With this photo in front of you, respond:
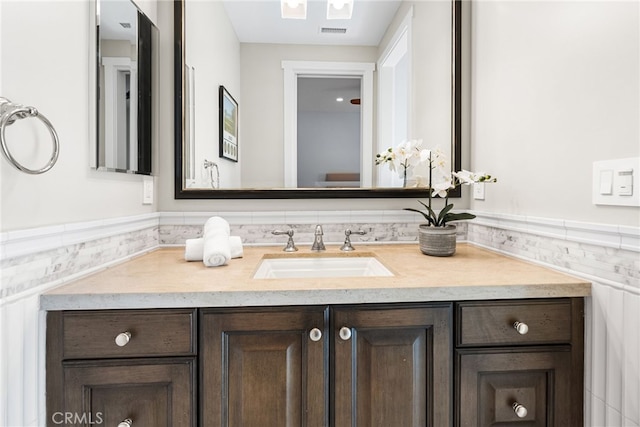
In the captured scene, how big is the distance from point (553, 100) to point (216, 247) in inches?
48.5

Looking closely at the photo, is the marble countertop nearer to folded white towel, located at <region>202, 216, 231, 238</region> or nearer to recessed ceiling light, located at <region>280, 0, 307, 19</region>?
folded white towel, located at <region>202, 216, 231, 238</region>

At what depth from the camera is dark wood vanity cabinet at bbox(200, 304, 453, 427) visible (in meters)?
0.90

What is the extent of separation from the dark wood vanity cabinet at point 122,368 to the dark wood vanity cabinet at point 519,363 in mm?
743

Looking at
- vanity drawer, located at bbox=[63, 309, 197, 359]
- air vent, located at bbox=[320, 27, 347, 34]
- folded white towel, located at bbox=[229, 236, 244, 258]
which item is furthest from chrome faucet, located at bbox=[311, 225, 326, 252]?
air vent, located at bbox=[320, 27, 347, 34]

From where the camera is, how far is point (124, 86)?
1.29 metres

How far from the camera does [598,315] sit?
3.11ft

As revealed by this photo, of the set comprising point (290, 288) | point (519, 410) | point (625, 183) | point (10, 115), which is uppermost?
point (10, 115)

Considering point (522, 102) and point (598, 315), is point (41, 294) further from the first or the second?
point (522, 102)

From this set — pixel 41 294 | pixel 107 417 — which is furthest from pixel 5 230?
pixel 107 417

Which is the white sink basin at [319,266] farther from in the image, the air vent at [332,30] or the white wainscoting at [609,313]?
the air vent at [332,30]

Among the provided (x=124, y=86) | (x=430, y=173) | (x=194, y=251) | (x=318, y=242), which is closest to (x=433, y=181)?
(x=430, y=173)

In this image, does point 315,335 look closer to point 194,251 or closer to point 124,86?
point 194,251

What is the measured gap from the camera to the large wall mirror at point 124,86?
1.14 m

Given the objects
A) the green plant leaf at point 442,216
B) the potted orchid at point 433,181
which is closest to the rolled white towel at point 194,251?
the potted orchid at point 433,181
